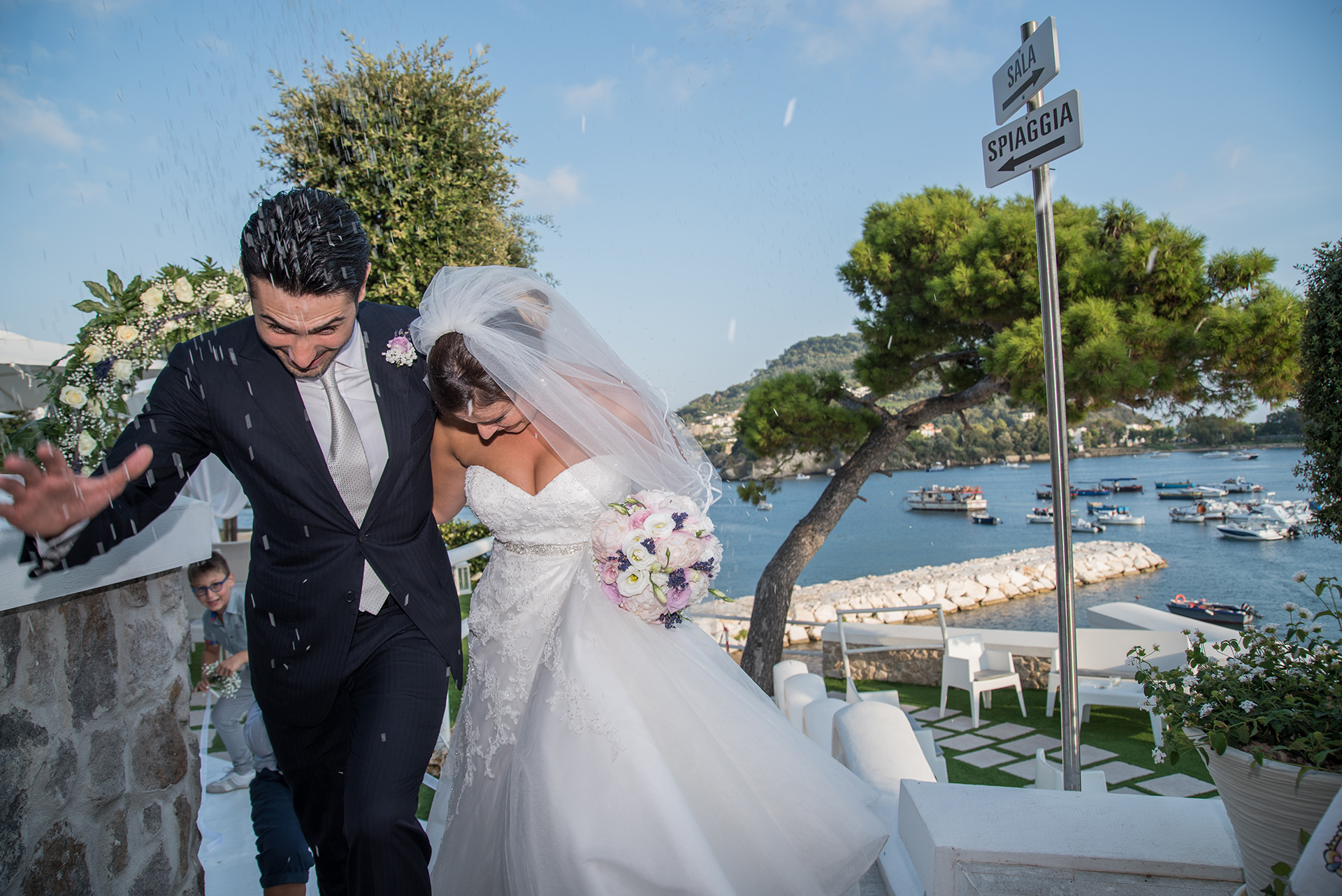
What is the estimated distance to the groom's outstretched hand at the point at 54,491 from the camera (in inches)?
54.4

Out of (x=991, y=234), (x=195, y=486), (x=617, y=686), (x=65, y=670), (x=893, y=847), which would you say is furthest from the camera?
(x=991, y=234)

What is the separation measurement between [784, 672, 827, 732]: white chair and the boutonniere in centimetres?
323

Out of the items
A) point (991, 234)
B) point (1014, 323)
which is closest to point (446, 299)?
point (1014, 323)

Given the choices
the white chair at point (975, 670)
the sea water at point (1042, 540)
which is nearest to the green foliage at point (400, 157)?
the sea water at point (1042, 540)

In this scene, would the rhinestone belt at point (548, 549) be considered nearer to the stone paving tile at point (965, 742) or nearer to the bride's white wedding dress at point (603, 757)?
the bride's white wedding dress at point (603, 757)

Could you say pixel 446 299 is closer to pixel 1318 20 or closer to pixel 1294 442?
pixel 1318 20

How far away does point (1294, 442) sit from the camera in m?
7.67

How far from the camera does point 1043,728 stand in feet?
26.0

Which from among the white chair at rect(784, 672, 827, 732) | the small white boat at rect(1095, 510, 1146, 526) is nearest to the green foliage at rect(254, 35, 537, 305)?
the white chair at rect(784, 672, 827, 732)

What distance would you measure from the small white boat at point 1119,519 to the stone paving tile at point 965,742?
39.2m

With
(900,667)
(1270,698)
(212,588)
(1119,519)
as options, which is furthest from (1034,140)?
(1119,519)

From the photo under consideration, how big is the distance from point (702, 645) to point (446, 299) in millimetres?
1447

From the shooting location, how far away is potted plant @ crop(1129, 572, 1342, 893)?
149 cm

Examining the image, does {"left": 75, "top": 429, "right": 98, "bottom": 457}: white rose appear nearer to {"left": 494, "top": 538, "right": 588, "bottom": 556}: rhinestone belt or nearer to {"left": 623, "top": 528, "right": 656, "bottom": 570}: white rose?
{"left": 494, "top": 538, "right": 588, "bottom": 556}: rhinestone belt
